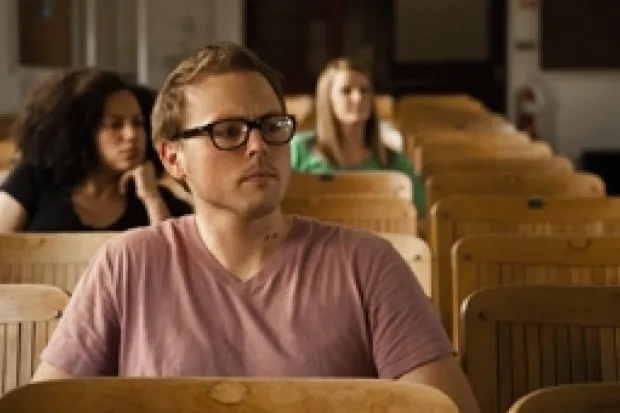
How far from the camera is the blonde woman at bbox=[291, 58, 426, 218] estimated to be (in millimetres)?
4926

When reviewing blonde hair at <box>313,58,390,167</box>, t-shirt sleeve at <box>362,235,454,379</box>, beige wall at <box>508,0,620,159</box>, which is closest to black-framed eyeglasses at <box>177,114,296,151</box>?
t-shirt sleeve at <box>362,235,454,379</box>

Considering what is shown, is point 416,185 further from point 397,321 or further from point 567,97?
point 567,97

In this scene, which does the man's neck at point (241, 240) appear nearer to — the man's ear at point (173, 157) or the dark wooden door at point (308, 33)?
the man's ear at point (173, 157)

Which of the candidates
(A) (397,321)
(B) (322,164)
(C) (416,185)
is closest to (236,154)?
(A) (397,321)

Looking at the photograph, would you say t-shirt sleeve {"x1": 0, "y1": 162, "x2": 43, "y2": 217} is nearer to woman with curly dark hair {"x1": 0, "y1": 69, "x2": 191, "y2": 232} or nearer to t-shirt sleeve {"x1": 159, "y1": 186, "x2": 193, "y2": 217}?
woman with curly dark hair {"x1": 0, "y1": 69, "x2": 191, "y2": 232}

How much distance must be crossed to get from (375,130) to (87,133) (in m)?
2.05

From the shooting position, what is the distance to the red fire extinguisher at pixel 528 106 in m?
11.7

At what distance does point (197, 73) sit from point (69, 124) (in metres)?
1.44

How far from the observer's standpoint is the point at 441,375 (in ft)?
5.70

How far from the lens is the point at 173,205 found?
330cm

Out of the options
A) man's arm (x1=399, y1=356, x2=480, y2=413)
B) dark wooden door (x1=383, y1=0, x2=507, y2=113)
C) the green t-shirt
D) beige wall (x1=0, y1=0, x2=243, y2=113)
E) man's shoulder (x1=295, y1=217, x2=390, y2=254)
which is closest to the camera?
man's arm (x1=399, y1=356, x2=480, y2=413)

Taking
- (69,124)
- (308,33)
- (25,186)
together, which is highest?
(308,33)

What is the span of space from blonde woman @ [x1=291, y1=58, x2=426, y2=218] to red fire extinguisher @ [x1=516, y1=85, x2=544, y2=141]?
687cm

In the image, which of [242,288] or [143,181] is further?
[143,181]
